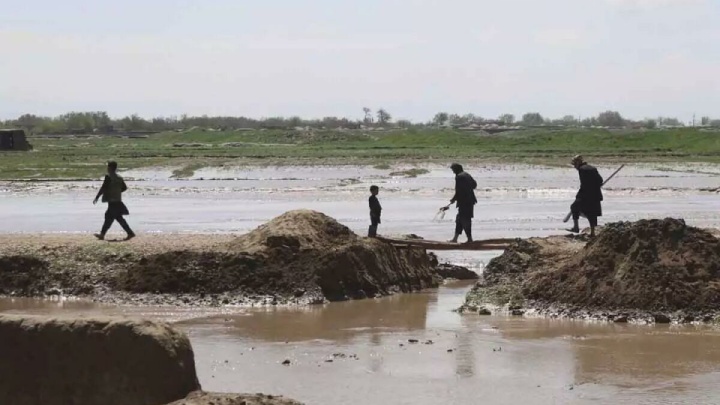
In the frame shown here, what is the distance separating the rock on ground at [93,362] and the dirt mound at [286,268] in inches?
270

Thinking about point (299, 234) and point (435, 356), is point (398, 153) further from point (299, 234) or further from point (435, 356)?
point (435, 356)

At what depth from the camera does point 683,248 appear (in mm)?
13398

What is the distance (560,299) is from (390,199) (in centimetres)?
2067

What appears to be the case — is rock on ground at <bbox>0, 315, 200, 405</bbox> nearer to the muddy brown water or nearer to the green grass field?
the muddy brown water

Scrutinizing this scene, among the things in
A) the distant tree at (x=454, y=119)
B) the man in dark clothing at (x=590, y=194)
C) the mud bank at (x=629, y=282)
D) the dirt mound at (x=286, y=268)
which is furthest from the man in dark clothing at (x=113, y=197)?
the distant tree at (x=454, y=119)

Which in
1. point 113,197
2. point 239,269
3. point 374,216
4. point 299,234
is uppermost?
point 113,197

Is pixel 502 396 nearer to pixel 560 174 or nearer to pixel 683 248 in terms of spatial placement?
pixel 683 248

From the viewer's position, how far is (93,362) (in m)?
7.85

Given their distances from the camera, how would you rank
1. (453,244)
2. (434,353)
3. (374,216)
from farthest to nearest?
(374,216)
(453,244)
(434,353)

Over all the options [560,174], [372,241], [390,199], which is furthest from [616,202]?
[372,241]

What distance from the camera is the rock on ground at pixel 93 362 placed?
775cm

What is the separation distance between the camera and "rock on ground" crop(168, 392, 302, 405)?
7414 millimetres

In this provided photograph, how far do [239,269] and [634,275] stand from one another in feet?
17.0

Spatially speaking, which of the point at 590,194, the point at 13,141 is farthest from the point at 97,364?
the point at 13,141
